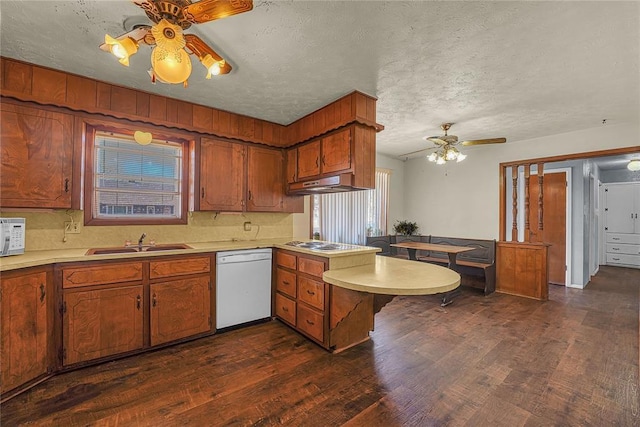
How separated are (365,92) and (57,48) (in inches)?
98.1

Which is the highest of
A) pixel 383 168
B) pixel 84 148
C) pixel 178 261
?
pixel 383 168

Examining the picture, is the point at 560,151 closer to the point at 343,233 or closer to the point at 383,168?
the point at 383,168

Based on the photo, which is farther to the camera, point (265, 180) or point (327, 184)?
point (265, 180)

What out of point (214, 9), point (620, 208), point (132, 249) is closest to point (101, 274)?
point (132, 249)

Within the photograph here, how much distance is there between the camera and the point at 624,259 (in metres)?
6.82

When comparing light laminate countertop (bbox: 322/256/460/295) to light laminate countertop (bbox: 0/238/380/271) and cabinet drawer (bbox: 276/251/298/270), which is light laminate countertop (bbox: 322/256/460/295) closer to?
light laminate countertop (bbox: 0/238/380/271)

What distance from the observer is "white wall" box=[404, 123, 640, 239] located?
390 cm

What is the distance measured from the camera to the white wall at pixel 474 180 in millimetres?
3896

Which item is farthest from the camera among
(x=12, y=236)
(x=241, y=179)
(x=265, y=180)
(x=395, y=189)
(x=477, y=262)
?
(x=395, y=189)

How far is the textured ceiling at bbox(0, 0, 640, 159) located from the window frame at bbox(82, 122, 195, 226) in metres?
0.44

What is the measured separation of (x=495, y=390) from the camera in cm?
200

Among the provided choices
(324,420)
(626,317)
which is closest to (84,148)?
(324,420)

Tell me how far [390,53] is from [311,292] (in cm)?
216

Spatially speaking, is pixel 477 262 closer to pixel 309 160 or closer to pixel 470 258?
pixel 470 258
